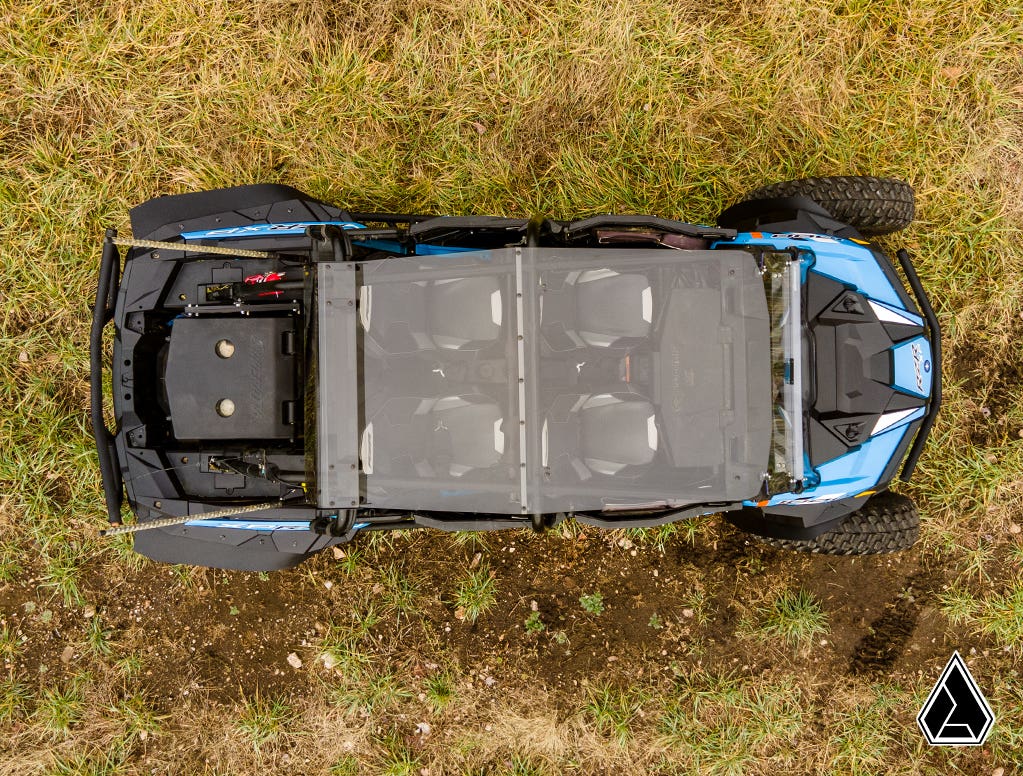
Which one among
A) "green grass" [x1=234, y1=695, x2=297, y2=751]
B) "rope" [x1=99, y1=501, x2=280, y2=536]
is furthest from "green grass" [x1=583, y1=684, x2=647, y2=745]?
"rope" [x1=99, y1=501, x2=280, y2=536]

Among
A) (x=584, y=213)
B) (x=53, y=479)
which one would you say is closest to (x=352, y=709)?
(x=53, y=479)

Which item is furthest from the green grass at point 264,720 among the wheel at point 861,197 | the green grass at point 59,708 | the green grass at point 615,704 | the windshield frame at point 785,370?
the wheel at point 861,197

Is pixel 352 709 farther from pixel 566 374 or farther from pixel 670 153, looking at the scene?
pixel 670 153

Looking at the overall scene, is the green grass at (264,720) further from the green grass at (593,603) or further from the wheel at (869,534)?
the wheel at (869,534)

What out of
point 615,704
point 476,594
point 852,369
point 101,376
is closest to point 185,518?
point 101,376

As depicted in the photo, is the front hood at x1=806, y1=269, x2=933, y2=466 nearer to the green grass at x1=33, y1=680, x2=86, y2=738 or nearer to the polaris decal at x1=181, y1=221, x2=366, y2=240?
the polaris decal at x1=181, y1=221, x2=366, y2=240

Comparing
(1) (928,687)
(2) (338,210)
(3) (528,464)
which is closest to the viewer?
(3) (528,464)
